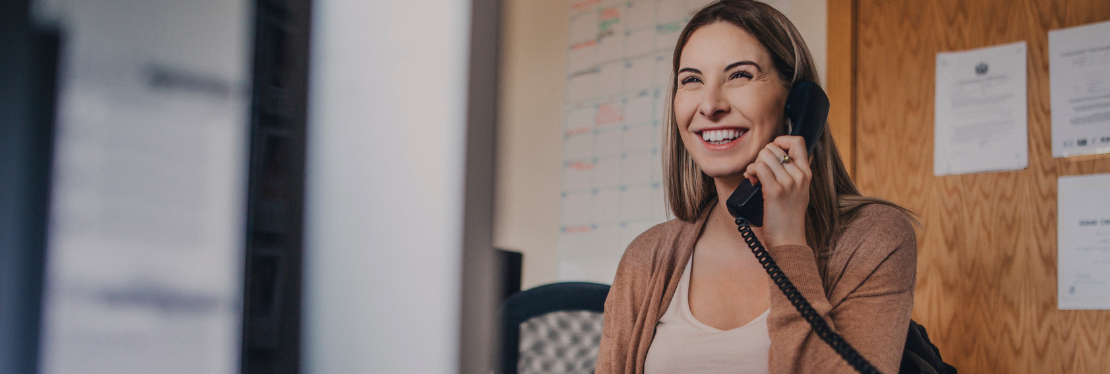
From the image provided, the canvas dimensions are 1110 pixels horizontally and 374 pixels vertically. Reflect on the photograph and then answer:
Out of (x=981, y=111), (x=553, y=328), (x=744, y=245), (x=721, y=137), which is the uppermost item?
(x=981, y=111)

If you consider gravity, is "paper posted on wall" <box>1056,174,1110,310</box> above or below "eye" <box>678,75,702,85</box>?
below

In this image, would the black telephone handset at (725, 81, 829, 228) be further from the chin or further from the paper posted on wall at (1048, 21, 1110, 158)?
the paper posted on wall at (1048, 21, 1110, 158)

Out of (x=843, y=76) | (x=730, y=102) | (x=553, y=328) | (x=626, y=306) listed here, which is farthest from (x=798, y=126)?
(x=843, y=76)

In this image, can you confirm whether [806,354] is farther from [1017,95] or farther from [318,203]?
[1017,95]

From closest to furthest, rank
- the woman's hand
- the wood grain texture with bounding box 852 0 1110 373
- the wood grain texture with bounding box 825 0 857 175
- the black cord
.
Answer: the black cord → the woman's hand → the wood grain texture with bounding box 852 0 1110 373 → the wood grain texture with bounding box 825 0 857 175

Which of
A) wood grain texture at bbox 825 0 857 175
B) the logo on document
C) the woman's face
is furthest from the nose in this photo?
the logo on document

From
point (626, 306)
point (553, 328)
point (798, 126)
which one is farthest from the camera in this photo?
point (553, 328)

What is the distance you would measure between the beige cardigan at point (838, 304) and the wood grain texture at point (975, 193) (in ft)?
1.73

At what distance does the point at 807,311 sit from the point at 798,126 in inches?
9.9

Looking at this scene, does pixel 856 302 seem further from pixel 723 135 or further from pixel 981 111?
pixel 981 111

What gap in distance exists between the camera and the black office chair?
3.94ft

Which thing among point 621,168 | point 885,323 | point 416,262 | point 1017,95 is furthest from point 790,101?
point 621,168

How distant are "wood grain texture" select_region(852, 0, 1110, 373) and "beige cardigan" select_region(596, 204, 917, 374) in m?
0.53

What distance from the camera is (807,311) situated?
0.83 metres
